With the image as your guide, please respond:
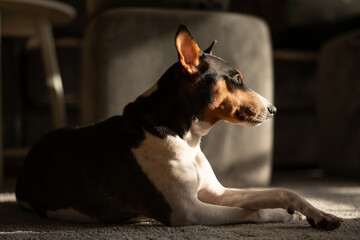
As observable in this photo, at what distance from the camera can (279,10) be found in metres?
3.71

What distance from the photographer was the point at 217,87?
147 cm

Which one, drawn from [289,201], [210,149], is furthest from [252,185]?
[289,201]

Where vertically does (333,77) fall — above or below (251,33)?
below

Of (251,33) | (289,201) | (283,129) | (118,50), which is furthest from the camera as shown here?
(283,129)

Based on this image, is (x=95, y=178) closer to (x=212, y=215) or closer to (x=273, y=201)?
(x=212, y=215)

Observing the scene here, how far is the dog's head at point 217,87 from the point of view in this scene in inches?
57.6

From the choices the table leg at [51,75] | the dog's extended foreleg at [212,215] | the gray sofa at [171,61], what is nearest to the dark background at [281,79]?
the table leg at [51,75]

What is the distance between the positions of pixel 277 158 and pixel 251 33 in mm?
1373

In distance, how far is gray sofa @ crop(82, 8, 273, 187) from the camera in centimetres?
219

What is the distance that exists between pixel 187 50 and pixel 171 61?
783mm

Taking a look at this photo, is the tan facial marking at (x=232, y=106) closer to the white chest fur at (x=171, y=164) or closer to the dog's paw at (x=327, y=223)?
the white chest fur at (x=171, y=164)

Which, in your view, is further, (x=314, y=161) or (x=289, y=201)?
(x=314, y=161)

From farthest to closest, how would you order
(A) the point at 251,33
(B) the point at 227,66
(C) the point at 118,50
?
(A) the point at 251,33 < (C) the point at 118,50 < (B) the point at 227,66

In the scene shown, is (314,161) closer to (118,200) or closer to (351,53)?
(351,53)
